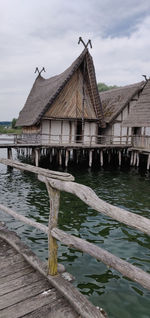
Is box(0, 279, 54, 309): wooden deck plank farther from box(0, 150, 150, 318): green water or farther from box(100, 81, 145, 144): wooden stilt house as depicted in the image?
box(100, 81, 145, 144): wooden stilt house

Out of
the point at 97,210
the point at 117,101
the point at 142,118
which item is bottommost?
the point at 97,210

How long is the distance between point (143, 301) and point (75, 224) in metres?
3.59

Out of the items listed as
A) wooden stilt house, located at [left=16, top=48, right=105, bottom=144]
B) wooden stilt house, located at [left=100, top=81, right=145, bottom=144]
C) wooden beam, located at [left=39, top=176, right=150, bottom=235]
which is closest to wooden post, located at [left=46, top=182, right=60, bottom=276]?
wooden beam, located at [left=39, top=176, right=150, bottom=235]

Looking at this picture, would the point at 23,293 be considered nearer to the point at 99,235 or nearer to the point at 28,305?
the point at 28,305

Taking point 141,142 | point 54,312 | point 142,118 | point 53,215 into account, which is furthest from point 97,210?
point 141,142

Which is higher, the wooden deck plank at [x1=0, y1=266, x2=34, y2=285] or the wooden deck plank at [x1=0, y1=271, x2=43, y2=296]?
the wooden deck plank at [x1=0, y1=271, x2=43, y2=296]

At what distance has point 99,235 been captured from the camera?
21.6 ft

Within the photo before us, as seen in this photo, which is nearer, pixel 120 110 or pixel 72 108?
pixel 72 108

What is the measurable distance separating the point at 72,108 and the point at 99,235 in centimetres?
1623

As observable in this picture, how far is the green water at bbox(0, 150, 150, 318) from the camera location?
4.02 meters

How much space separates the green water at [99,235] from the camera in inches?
158

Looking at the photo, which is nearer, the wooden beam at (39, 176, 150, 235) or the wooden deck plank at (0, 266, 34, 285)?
the wooden beam at (39, 176, 150, 235)

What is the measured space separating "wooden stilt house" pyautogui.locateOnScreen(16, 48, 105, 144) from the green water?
7.50 metres

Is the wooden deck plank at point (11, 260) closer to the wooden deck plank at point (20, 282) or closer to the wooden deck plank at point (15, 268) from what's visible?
the wooden deck plank at point (15, 268)
